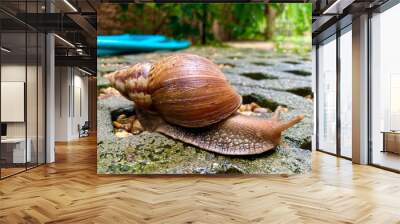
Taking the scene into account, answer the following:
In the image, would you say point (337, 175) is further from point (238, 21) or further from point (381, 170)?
point (238, 21)

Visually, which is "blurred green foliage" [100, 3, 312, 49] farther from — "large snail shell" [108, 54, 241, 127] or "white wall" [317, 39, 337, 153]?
"white wall" [317, 39, 337, 153]

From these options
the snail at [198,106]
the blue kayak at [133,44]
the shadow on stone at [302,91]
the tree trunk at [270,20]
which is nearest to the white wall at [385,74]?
the shadow on stone at [302,91]

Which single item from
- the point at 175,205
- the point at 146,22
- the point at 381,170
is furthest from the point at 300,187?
the point at 146,22

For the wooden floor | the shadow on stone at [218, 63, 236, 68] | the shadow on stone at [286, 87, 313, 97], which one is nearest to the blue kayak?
the shadow on stone at [218, 63, 236, 68]

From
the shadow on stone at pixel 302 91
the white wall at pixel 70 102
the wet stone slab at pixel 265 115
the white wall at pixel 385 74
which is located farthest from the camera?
the white wall at pixel 70 102

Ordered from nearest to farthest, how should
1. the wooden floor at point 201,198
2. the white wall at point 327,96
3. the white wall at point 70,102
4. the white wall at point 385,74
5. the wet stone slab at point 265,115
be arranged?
the wooden floor at point 201,198 < the wet stone slab at point 265,115 < the white wall at point 385,74 < the white wall at point 327,96 < the white wall at point 70,102

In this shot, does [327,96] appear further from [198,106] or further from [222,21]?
[198,106]

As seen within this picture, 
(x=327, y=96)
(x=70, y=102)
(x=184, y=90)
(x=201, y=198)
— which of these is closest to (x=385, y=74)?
(x=327, y=96)

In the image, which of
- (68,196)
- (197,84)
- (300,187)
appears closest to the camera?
(68,196)

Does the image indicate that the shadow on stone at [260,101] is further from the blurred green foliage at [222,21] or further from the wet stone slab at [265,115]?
the blurred green foliage at [222,21]
